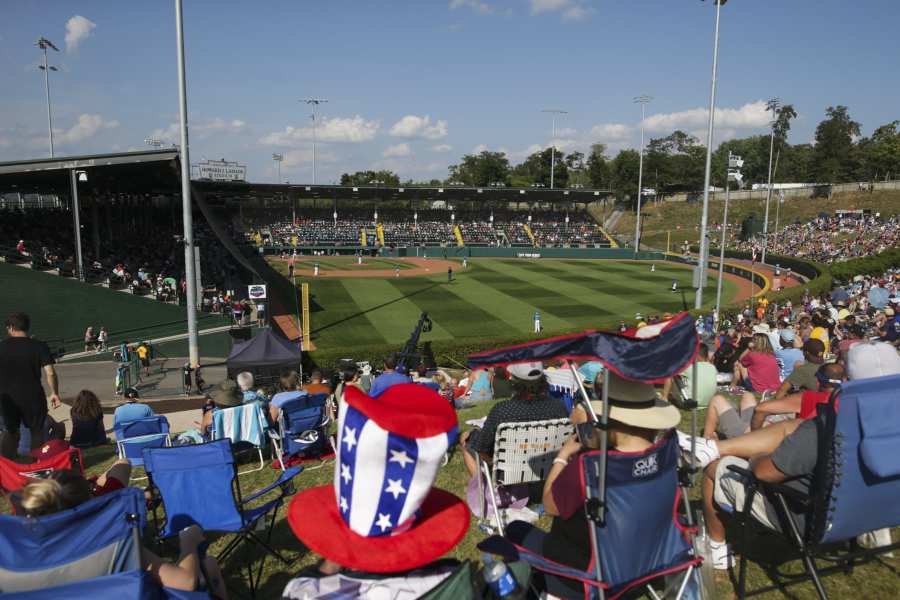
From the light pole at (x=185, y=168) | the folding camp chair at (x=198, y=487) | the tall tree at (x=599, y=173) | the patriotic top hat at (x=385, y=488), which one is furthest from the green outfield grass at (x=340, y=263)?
the tall tree at (x=599, y=173)

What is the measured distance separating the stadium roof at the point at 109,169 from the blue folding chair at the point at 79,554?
81.5 feet

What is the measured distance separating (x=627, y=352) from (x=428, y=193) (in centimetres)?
6854

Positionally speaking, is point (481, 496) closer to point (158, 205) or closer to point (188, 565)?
point (188, 565)

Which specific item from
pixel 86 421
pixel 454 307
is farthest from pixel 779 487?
pixel 454 307

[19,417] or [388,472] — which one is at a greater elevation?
[388,472]

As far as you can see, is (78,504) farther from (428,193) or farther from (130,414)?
(428,193)

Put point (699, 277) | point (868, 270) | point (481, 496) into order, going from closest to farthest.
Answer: point (481, 496) → point (699, 277) → point (868, 270)

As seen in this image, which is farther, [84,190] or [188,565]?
[84,190]

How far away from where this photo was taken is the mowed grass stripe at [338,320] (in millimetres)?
26391

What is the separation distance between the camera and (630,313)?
3328 centimetres

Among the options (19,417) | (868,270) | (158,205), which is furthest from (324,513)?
(158,205)

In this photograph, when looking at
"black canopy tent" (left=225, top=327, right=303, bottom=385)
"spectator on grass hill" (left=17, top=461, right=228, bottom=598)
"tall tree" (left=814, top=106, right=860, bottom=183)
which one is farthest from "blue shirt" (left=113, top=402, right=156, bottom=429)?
"tall tree" (left=814, top=106, right=860, bottom=183)

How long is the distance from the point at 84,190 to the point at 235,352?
25.6 metres

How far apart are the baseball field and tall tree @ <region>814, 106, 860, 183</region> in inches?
2175
